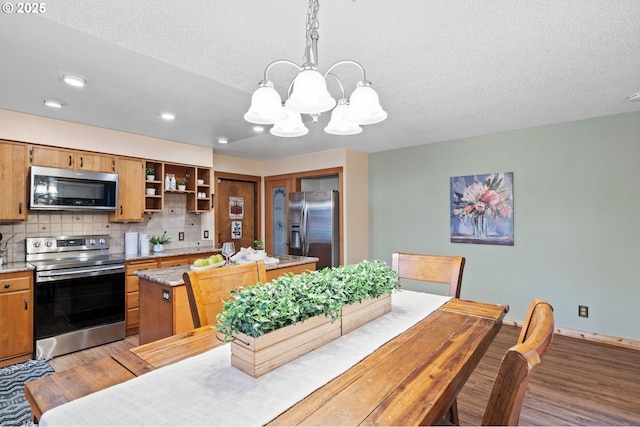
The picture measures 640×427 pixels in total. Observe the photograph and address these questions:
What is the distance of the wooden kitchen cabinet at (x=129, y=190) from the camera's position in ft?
11.6

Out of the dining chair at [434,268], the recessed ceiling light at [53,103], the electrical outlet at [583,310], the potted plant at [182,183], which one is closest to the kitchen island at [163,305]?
the dining chair at [434,268]

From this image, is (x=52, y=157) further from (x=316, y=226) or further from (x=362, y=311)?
(x=362, y=311)

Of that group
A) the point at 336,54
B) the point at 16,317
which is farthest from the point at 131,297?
the point at 336,54

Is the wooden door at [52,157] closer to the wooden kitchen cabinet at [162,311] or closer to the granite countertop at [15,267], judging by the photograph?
the granite countertop at [15,267]

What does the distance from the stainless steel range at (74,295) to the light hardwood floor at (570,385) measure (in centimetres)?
14

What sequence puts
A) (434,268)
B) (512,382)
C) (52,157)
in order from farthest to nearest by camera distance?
(52,157) → (434,268) → (512,382)

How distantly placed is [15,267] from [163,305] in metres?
1.61

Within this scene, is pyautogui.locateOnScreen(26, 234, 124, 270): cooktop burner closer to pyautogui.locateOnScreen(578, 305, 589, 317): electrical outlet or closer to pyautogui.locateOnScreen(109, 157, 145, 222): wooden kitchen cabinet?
pyautogui.locateOnScreen(109, 157, 145, 222): wooden kitchen cabinet

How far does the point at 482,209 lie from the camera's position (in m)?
3.87

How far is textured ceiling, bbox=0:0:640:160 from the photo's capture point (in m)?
1.54

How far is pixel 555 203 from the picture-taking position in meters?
3.43

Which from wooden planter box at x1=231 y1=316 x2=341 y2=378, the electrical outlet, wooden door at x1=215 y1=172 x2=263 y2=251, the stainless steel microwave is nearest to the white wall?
the stainless steel microwave

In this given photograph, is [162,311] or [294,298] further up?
[294,298]

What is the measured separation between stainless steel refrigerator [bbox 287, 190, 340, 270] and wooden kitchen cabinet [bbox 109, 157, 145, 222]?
7.11 feet
